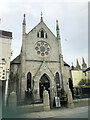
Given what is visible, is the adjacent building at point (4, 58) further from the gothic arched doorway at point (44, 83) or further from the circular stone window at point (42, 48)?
the gothic arched doorway at point (44, 83)

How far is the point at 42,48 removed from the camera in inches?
841

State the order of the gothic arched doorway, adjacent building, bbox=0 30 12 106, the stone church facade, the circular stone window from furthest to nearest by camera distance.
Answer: the circular stone window, the gothic arched doorway, the stone church facade, adjacent building, bbox=0 30 12 106

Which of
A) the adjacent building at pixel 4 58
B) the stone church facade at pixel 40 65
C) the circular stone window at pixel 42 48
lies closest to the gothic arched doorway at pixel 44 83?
the stone church facade at pixel 40 65

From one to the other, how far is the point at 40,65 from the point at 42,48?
4.35 m

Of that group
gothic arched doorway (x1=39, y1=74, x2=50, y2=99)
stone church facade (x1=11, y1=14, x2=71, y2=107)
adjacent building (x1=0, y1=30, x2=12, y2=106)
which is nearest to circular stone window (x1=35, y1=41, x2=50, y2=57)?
stone church facade (x1=11, y1=14, x2=71, y2=107)

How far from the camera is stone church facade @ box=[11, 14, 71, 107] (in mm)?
17234

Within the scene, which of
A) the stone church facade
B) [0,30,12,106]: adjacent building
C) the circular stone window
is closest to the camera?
[0,30,12,106]: adjacent building

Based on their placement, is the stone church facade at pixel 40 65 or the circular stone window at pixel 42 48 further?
the circular stone window at pixel 42 48

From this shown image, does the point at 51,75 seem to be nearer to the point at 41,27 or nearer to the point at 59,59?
the point at 59,59

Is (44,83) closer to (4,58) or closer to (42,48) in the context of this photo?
(42,48)

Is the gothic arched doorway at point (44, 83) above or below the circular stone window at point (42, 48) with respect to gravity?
below

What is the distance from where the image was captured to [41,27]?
901 inches

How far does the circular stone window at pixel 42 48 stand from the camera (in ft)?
68.2

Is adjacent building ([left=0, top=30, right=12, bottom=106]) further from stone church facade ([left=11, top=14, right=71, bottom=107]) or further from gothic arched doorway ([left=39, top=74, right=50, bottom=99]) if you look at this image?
gothic arched doorway ([left=39, top=74, right=50, bottom=99])
